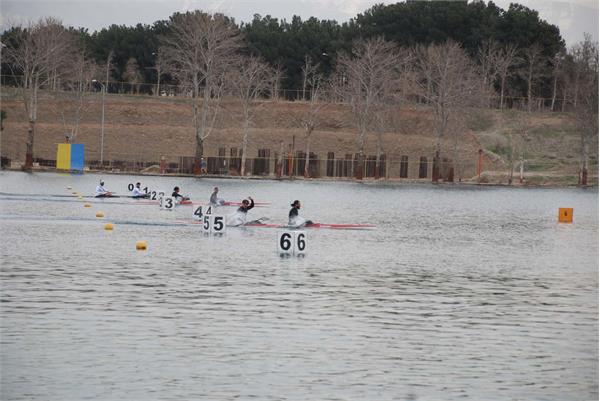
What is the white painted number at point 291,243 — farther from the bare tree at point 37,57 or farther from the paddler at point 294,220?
the bare tree at point 37,57

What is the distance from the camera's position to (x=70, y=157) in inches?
4808

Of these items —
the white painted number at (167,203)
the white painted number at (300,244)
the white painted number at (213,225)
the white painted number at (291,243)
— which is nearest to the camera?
the white painted number at (291,243)

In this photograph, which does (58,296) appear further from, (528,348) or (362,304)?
(528,348)

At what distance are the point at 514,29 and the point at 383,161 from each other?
46771 mm

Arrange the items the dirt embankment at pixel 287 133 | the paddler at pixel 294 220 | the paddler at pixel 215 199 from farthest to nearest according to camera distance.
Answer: the dirt embankment at pixel 287 133, the paddler at pixel 215 199, the paddler at pixel 294 220

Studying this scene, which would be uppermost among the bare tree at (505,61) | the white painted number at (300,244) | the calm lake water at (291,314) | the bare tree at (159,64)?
the bare tree at (505,61)

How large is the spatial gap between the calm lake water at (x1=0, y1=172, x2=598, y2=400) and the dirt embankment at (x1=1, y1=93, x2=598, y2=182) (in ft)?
272

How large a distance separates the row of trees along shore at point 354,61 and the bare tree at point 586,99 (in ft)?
0.92

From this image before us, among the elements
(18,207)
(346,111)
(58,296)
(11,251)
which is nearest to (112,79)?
(346,111)

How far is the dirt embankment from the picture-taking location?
454ft

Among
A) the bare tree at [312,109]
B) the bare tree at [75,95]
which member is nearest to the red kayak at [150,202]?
the bare tree at [312,109]

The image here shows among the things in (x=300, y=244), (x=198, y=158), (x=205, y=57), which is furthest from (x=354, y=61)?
(x=300, y=244)

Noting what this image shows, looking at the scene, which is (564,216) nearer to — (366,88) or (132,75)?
(366,88)

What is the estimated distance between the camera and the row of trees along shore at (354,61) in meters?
130
